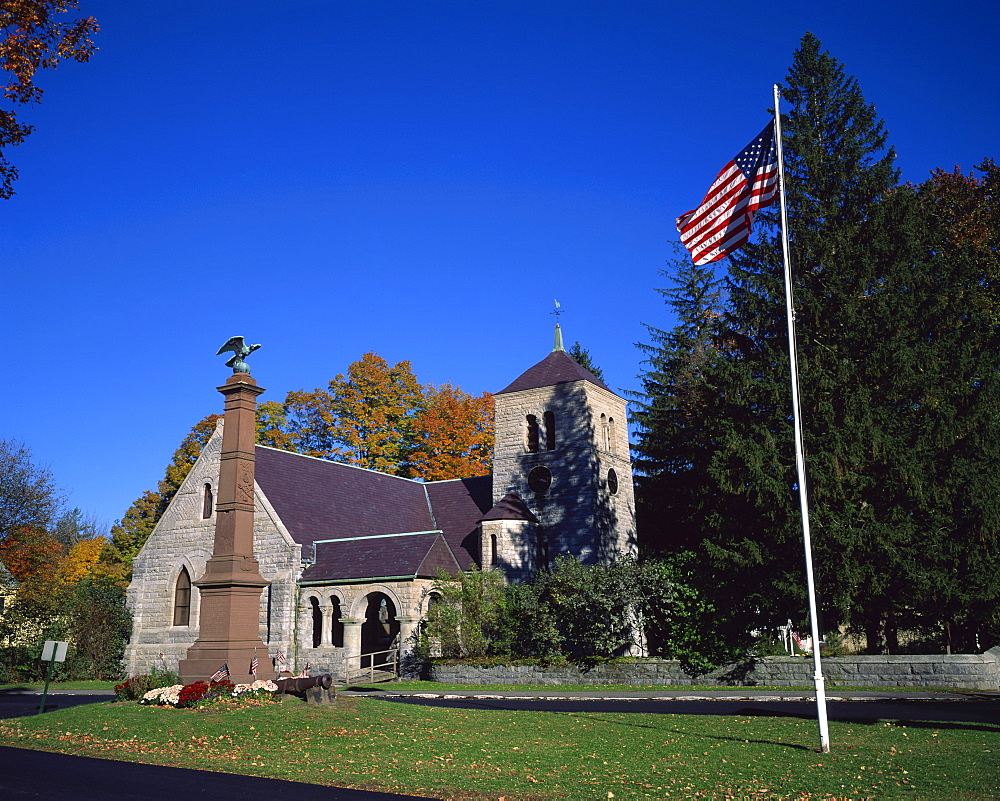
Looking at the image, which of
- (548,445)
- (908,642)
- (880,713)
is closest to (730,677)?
(880,713)

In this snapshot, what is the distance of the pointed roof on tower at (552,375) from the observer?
3530 cm

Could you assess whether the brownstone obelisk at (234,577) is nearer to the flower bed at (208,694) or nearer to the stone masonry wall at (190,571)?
the flower bed at (208,694)

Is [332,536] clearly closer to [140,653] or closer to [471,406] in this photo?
[140,653]

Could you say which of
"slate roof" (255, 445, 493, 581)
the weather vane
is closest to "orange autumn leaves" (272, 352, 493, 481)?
"slate roof" (255, 445, 493, 581)

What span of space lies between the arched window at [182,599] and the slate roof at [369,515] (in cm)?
560

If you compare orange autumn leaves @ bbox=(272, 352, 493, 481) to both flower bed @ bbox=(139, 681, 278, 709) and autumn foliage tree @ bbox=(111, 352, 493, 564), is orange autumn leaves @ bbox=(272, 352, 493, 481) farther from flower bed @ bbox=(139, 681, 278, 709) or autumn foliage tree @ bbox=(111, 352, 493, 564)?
flower bed @ bbox=(139, 681, 278, 709)

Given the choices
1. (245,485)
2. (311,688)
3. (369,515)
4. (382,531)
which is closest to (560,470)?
(382,531)

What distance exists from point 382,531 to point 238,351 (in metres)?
17.4

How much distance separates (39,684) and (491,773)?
28655 mm

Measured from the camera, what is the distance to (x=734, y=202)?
13828 mm

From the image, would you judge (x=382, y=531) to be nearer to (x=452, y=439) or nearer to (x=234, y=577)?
(x=452, y=439)

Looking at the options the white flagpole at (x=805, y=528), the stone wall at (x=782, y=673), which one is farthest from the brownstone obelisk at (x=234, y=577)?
the white flagpole at (x=805, y=528)

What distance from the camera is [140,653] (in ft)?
110

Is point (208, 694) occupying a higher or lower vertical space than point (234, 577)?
lower
